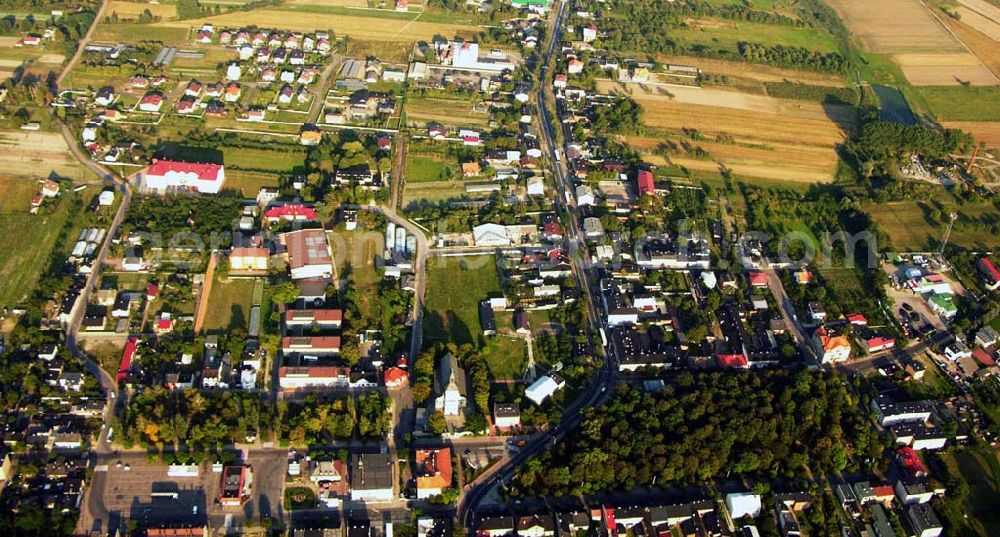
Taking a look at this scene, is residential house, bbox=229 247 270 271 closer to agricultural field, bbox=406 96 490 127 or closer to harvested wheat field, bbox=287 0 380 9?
agricultural field, bbox=406 96 490 127

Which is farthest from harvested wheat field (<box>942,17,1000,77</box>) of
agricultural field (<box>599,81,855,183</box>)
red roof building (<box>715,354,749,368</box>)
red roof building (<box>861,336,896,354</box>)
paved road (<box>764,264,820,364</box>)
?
red roof building (<box>715,354,749,368</box>)

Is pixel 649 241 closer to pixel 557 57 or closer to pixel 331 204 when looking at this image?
pixel 331 204

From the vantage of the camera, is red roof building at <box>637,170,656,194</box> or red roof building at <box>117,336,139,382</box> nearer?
red roof building at <box>117,336,139,382</box>

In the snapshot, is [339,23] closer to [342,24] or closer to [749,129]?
[342,24]

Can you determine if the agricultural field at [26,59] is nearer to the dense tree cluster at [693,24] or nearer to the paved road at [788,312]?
the dense tree cluster at [693,24]

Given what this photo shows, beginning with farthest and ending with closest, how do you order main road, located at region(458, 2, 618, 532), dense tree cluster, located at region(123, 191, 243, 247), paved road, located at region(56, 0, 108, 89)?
paved road, located at region(56, 0, 108, 89) → dense tree cluster, located at region(123, 191, 243, 247) → main road, located at region(458, 2, 618, 532)

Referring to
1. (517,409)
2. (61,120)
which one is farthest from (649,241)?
(61,120)
